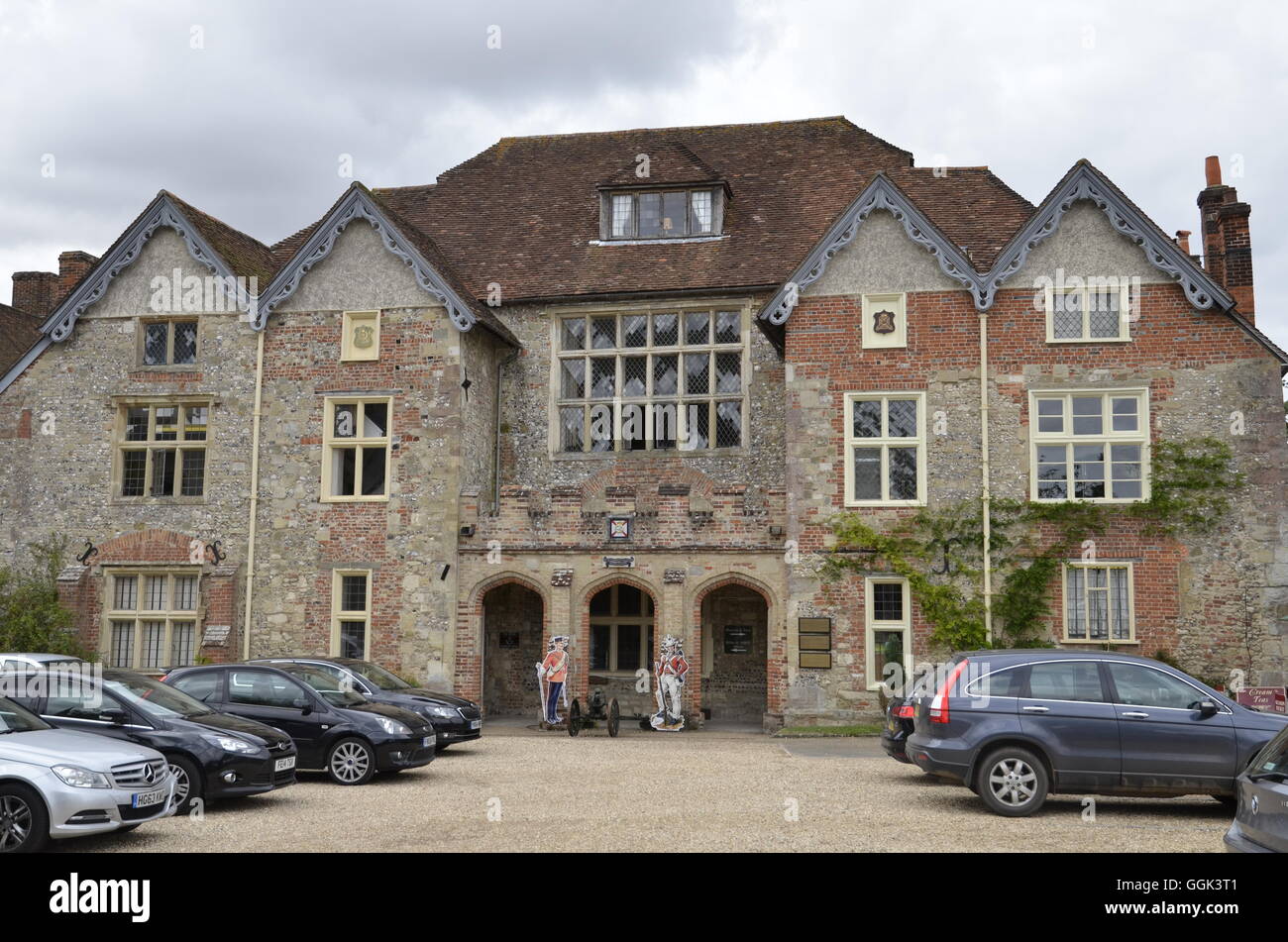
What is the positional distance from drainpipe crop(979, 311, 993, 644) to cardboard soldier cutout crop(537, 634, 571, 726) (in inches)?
300

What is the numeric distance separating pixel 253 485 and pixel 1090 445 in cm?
1620

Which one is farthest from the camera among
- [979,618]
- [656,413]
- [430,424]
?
[656,413]

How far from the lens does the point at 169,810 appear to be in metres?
10.8

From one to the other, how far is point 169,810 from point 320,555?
13.8 m

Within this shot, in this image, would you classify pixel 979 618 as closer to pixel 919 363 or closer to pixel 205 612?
pixel 919 363

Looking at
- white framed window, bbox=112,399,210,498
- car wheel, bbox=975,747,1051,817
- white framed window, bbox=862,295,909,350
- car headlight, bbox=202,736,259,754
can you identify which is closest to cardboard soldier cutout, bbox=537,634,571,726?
white framed window, bbox=862,295,909,350

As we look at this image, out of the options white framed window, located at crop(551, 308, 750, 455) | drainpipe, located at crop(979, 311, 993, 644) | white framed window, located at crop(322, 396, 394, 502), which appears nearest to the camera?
drainpipe, located at crop(979, 311, 993, 644)

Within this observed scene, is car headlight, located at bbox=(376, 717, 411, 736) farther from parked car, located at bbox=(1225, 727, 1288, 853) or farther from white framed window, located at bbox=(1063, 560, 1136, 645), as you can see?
white framed window, located at bbox=(1063, 560, 1136, 645)

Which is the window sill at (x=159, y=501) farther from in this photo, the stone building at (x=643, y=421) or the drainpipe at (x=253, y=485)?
the drainpipe at (x=253, y=485)

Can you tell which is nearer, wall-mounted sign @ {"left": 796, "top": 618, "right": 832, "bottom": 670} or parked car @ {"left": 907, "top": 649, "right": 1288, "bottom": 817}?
parked car @ {"left": 907, "top": 649, "right": 1288, "bottom": 817}

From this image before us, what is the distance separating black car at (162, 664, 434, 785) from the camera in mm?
14875

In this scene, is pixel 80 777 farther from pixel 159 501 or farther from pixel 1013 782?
pixel 159 501

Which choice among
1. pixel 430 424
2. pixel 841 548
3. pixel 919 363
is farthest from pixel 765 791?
pixel 430 424

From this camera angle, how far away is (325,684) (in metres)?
16.1
